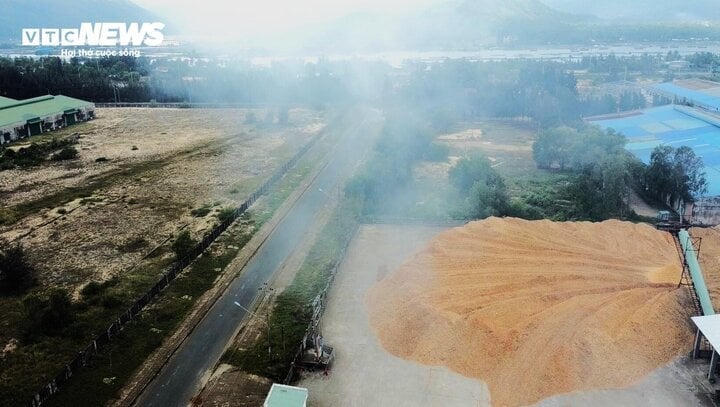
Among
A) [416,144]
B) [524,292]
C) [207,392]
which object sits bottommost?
[207,392]

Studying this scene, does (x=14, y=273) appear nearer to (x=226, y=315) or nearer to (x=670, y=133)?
(x=226, y=315)

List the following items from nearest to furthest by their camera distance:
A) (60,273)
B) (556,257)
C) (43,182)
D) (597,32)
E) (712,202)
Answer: (556,257) < (60,273) < (712,202) < (43,182) < (597,32)

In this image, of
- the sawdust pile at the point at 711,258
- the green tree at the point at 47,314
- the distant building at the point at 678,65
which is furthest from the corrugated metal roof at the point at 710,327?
the distant building at the point at 678,65

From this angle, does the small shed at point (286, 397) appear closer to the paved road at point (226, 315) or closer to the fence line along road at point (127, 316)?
the paved road at point (226, 315)

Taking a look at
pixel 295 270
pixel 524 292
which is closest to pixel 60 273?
pixel 295 270

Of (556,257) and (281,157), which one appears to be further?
(281,157)

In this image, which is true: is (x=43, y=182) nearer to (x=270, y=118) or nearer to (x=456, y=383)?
(x=270, y=118)
